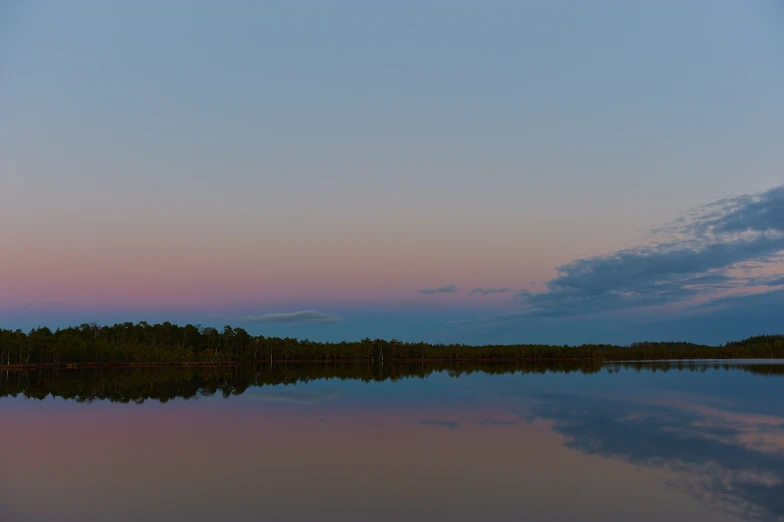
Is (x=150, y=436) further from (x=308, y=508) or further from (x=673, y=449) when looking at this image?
(x=673, y=449)

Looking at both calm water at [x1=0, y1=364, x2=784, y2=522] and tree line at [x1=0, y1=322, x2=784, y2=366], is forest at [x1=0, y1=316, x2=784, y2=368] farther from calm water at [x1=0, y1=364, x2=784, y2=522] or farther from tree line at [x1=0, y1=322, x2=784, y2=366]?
calm water at [x1=0, y1=364, x2=784, y2=522]

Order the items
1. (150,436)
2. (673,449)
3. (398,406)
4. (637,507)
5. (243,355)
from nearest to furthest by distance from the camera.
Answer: (637,507)
(673,449)
(150,436)
(398,406)
(243,355)

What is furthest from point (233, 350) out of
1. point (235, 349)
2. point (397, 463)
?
point (397, 463)

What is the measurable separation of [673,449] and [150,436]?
63.1 ft

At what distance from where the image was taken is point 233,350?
12331 cm

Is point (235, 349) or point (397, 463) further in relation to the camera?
point (235, 349)

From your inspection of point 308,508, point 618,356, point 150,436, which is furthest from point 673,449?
point 618,356

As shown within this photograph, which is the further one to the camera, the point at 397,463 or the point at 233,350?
the point at 233,350

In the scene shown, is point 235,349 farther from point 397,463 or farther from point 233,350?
point 397,463

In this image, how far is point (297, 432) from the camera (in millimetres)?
21500

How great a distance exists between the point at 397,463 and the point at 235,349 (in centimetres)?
11447

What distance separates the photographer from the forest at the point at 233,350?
9212 cm

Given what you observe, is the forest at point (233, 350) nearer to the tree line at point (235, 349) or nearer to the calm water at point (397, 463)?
the tree line at point (235, 349)

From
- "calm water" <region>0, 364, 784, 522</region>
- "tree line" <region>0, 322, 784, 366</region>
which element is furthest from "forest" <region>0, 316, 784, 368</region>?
"calm water" <region>0, 364, 784, 522</region>
